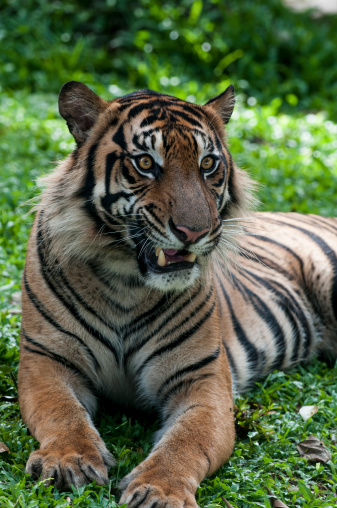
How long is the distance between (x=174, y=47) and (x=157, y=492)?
7.55 metres

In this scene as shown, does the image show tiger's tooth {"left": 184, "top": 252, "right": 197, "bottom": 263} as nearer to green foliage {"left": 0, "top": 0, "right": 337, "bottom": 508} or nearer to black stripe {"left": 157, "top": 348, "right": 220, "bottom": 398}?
black stripe {"left": 157, "top": 348, "right": 220, "bottom": 398}

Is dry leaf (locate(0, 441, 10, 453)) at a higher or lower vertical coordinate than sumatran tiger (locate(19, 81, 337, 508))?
lower

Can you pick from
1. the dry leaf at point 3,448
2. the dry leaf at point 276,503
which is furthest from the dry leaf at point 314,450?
the dry leaf at point 3,448

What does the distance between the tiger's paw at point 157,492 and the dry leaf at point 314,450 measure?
0.84 m

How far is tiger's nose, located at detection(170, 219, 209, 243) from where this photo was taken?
2598 mm

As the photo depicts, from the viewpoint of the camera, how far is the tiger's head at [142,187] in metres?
2.68

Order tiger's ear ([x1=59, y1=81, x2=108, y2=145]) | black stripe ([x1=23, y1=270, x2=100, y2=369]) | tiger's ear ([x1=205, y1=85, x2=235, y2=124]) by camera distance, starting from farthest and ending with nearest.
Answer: tiger's ear ([x1=205, y1=85, x2=235, y2=124]), black stripe ([x1=23, y1=270, x2=100, y2=369]), tiger's ear ([x1=59, y1=81, x2=108, y2=145])

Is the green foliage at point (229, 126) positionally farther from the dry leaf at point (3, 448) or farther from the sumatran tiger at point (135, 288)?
the sumatran tiger at point (135, 288)

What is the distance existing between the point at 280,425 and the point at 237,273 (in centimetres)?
95

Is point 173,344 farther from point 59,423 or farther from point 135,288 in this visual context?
point 59,423

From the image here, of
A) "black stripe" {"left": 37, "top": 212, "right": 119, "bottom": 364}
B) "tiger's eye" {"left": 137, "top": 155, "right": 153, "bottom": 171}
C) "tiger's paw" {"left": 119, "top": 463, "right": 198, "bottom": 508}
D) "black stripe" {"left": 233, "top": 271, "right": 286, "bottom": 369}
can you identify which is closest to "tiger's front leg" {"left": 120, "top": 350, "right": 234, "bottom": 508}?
"tiger's paw" {"left": 119, "top": 463, "right": 198, "bottom": 508}

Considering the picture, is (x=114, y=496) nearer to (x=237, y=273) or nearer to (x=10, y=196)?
(x=237, y=273)

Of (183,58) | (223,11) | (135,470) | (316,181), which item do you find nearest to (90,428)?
(135,470)

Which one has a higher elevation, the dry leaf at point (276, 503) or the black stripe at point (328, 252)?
the black stripe at point (328, 252)
